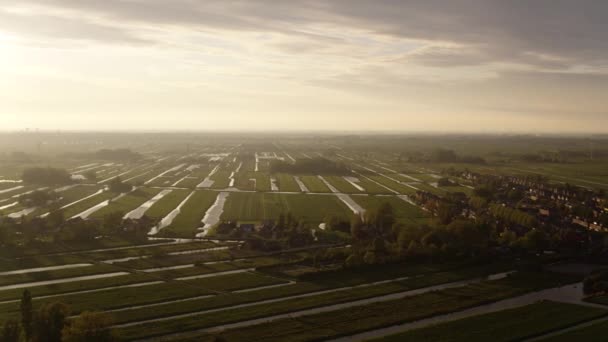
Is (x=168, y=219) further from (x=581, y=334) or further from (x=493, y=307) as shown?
(x=581, y=334)

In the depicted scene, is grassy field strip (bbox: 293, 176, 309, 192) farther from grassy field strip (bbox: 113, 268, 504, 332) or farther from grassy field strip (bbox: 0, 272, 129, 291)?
grassy field strip (bbox: 0, 272, 129, 291)

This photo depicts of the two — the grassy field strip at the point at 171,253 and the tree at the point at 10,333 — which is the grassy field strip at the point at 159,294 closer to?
the tree at the point at 10,333

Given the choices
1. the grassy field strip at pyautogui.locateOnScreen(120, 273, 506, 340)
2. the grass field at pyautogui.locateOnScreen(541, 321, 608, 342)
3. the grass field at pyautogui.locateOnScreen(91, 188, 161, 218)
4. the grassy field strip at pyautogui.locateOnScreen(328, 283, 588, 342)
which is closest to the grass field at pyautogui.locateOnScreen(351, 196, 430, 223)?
the grassy field strip at pyautogui.locateOnScreen(328, 283, 588, 342)

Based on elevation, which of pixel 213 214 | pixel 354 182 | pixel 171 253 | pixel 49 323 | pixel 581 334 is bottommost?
pixel 581 334

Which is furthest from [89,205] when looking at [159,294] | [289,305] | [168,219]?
[289,305]

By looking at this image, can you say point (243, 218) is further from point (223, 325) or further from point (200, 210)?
point (223, 325)

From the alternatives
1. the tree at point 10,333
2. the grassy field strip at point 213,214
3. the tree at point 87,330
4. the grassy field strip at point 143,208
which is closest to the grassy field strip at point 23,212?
the grassy field strip at point 143,208
